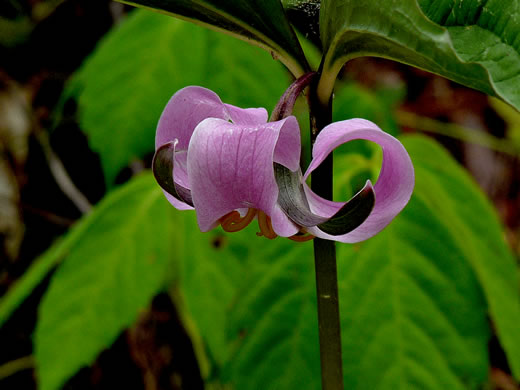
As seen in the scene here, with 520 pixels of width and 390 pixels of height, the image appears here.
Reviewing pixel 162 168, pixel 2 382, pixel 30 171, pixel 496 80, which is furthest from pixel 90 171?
Result: pixel 496 80

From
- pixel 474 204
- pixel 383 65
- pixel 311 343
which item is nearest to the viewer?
pixel 311 343

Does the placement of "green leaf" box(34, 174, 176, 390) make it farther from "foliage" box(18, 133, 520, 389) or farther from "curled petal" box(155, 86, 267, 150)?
"curled petal" box(155, 86, 267, 150)

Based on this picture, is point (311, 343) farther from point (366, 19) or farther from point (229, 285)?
point (366, 19)

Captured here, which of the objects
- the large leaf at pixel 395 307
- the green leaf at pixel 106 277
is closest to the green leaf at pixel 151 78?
the green leaf at pixel 106 277

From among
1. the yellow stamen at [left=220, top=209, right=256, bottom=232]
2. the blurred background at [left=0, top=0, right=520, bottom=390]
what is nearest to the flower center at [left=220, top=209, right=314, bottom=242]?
the yellow stamen at [left=220, top=209, right=256, bottom=232]

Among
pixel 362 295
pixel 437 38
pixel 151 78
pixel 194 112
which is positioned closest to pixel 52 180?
pixel 151 78
